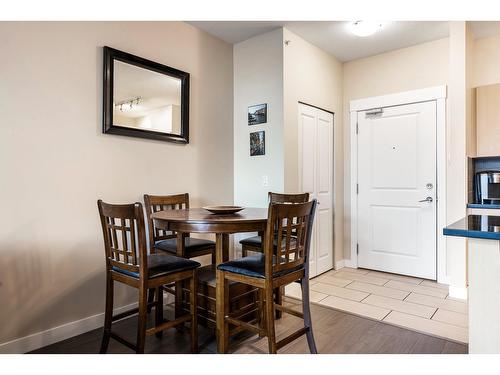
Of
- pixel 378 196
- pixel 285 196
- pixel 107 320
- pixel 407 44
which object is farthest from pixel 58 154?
pixel 407 44

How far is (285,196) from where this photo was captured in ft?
9.16

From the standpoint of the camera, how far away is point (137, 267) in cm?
182

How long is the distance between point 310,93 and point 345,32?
0.69m

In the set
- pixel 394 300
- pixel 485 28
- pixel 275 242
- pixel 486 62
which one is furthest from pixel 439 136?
pixel 275 242

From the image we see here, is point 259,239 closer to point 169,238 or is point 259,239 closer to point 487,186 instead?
point 169,238

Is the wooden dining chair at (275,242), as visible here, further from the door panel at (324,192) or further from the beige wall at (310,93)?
the door panel at (324,192)

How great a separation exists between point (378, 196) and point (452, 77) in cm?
149

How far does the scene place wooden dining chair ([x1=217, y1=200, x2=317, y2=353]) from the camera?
176 cm

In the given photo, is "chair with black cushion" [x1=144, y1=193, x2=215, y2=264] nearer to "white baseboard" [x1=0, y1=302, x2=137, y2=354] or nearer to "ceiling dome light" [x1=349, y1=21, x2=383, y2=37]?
"white baseboard" [x1=0, y1=302, x2=137, y2=354]

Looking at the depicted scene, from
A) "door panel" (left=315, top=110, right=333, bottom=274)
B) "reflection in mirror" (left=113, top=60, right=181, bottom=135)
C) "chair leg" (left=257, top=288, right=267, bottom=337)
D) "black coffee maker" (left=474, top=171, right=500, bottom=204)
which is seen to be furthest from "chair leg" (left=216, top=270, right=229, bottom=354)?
"black coffee maker" (left=474, top=171, right=500, bottom=204)

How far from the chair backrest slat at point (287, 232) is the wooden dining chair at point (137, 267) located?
1.81 ft

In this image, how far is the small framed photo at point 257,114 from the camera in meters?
3.29
